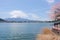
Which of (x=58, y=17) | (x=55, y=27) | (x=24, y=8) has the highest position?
(x=24, y=8)

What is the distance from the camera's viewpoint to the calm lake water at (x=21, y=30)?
2705 millimetres

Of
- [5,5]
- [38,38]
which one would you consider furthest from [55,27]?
[5,5]

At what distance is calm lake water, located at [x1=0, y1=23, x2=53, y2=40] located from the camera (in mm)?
2705

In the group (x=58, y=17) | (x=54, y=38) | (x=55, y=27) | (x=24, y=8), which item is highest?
(x=24, y=8)

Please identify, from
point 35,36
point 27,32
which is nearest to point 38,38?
point 35,36

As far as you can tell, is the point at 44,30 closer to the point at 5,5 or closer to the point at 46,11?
the point at 46,11

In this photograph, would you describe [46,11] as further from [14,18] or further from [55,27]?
[14,18]

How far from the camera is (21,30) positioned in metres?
2.74

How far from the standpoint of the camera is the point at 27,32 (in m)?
2.76

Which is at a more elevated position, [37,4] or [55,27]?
[37,4]

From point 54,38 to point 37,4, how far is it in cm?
72

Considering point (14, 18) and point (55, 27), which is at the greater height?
point (14, 18)

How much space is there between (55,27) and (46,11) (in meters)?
0.35

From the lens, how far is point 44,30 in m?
2.76
